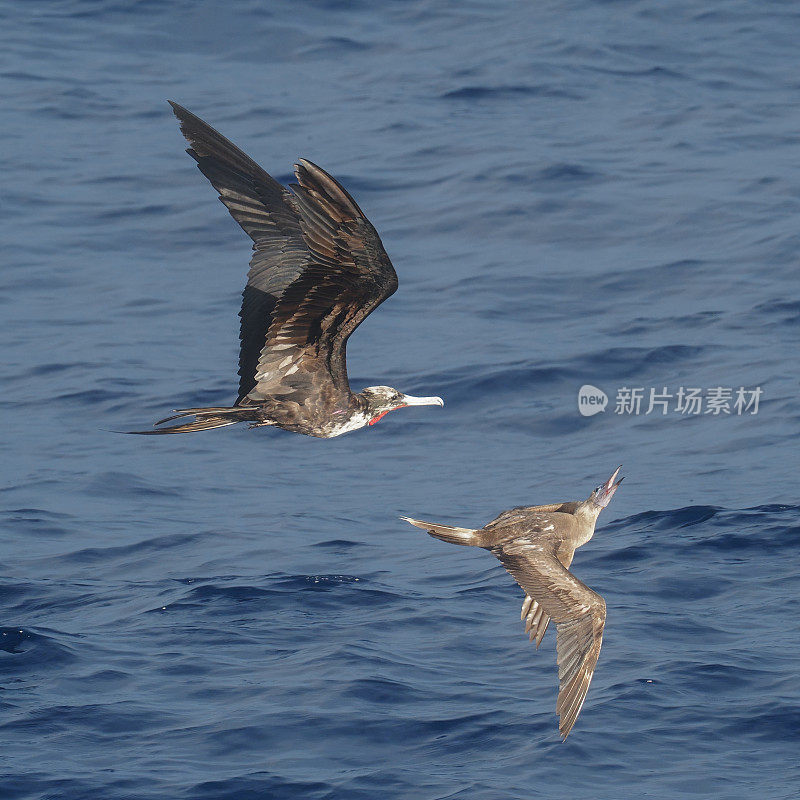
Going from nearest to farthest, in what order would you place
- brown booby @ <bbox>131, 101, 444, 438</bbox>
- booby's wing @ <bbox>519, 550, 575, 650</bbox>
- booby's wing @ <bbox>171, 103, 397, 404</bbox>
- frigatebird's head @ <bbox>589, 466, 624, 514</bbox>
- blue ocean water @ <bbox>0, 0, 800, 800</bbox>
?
booby's wing @ <bbox>171, 103, 397, 404</bbox> < brown booby @ <bbox>131, 101, 444, 438</bbox> < booby's wing @ <bbox>519, 550, 575, 650</bbox> < frigatebird's head @ <bbox>589, 466, 624, 514</bbox> < blue ocean water @ <bbox>0, 0, 800, 800</bbox>

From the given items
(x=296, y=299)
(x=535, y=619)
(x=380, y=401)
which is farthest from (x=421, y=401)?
(x=535, y=619)

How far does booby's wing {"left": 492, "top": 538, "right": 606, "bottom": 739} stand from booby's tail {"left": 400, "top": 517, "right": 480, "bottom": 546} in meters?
0.23

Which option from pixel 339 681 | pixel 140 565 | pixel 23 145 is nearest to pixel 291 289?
pixel 339 681

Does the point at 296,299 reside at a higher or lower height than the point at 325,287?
lower

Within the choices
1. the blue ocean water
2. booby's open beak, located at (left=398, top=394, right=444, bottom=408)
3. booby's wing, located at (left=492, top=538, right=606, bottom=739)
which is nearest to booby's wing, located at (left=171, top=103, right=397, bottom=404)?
booby's open beak, located at (left=398, top=394, right=444, bottom=408)

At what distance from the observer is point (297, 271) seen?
34.7ft

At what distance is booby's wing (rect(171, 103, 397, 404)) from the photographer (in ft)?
28.0

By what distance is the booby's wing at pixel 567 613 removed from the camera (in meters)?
9.02

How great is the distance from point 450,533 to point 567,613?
798mm

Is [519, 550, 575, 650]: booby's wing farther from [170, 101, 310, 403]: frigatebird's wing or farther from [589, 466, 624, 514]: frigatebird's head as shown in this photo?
[170, 101, 310, 403]: frigatebird's wing

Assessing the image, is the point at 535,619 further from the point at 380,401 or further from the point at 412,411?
the point at 412,411

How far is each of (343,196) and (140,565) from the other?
7.30 meters

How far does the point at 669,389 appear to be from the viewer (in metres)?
16.9

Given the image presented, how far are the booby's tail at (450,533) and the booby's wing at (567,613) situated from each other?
0.76 feet
